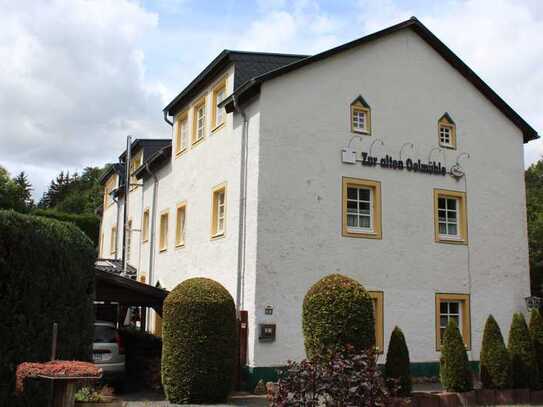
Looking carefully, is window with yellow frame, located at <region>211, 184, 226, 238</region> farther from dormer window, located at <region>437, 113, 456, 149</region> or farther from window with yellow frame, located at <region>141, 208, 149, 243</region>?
window with yellow frame, located at <region>141, 208, 149, 243</region>

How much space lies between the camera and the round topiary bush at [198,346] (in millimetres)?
12859

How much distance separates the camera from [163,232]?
2406 centimetres

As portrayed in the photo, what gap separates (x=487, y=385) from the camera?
14125 millimetres

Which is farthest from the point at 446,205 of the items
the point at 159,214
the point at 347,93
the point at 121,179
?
the point at 121,179

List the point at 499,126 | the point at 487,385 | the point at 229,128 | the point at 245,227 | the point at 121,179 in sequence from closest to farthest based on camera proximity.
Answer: the point at 487,385, the point at 245,227, the point at 229,128, the point at 499,126, the point at 121,179

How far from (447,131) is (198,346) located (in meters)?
9.95

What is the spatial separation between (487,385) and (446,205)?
5759mm

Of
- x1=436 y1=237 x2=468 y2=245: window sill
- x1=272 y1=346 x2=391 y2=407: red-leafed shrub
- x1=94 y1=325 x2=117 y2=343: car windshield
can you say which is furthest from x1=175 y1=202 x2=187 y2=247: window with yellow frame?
x1=272 y1=346 x2=391 y2=407: red-leafed shrub

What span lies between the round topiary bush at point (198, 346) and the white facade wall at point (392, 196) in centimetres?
225

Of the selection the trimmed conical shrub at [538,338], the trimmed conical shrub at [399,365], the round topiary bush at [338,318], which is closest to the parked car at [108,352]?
the round topiary bush at [338,318]

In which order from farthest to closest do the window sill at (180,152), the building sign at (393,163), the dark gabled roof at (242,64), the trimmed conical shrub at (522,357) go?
the window sill at (180,152) < the dark gabled roof at (242,64) < the building sign at (393,163) < the trimmed conical shrub at (522,357)

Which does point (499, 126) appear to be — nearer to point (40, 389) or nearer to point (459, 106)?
point (459, 106)

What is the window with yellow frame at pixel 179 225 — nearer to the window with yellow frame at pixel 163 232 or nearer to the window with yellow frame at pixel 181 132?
the window with yellow frame at pixel 163 232

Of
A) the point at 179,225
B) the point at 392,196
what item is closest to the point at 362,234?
the point at 392,196
